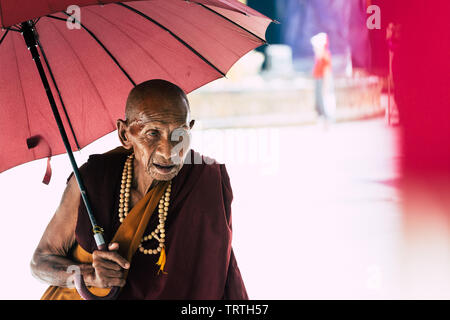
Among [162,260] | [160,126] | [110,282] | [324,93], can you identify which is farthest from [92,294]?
[324,93]

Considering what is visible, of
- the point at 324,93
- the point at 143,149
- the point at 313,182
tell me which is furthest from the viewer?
the point at 324,93

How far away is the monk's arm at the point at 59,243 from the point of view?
157 centimetres

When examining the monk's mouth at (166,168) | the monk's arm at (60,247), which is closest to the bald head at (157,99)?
the monk's mouth at (166,168)

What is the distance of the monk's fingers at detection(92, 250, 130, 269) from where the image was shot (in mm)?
1405

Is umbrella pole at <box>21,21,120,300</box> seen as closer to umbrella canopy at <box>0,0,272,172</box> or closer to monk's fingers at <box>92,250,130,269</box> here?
monk's fingers at <box>92,250,130,269</box>

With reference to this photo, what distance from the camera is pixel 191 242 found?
154cm

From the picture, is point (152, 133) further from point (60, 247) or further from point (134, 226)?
point (60, 247)

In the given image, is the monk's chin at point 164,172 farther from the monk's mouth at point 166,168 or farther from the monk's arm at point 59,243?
the monk's arm at point 59,243

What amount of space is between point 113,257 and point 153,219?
178 millimetres

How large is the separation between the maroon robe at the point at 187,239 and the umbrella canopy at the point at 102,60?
41cm

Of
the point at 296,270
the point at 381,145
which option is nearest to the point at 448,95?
the point at 381,145

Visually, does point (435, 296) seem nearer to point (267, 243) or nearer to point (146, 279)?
point (267, 243)

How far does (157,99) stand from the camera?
148cm
